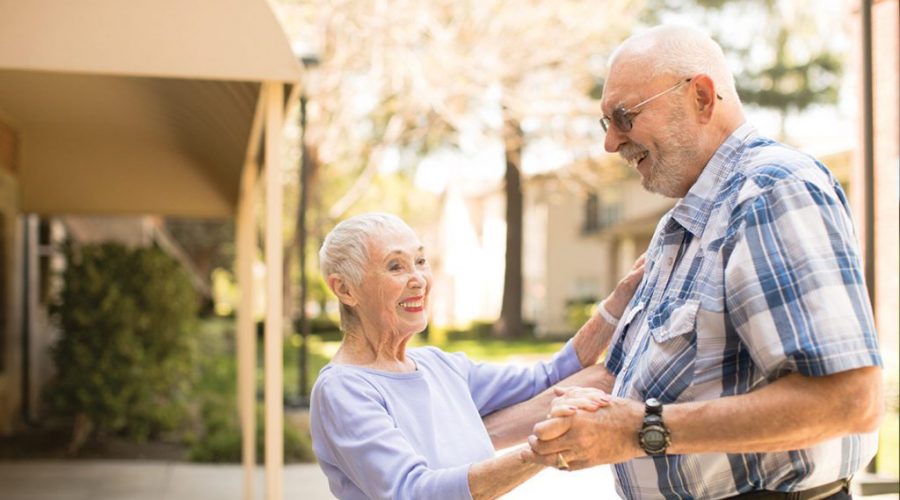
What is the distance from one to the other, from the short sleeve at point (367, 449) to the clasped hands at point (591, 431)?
323 mm

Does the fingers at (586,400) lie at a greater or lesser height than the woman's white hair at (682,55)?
lesser

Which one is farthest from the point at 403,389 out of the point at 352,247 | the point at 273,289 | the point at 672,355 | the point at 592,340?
the point at 273,289

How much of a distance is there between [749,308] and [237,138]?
6760mm

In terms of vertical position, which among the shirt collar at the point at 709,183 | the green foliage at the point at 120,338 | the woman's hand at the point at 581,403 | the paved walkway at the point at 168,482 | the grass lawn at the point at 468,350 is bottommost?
the grass lawn at the point at 468,350

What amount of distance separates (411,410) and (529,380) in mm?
556

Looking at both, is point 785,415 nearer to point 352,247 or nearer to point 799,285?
point 799,285

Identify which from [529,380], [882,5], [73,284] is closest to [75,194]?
[73,284]

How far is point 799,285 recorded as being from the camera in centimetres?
198

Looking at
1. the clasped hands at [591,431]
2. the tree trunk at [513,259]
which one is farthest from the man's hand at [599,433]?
the tree trunk at [513,259]

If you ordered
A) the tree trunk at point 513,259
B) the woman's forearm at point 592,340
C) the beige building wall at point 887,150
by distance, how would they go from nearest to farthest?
the woman's forearm at point 592,340 → the beige building wall at point 887,150 → the tree trunk at point 513,259

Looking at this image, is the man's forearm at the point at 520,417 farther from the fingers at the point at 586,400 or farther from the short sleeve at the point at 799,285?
the short sleeve at the point at 799,285

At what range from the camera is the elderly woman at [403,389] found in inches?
96.3

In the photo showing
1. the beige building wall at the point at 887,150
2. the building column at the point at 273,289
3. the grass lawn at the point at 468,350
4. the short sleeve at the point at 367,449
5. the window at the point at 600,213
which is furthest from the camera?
the window at the point at 600,213

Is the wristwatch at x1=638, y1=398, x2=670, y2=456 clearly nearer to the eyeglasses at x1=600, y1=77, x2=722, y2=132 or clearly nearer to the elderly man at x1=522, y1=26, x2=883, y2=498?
the elderly man at x1=522, y1=26, x2=883, y2=498
